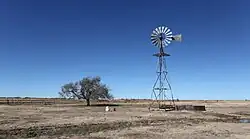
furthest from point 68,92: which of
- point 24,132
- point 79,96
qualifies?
point 24,132

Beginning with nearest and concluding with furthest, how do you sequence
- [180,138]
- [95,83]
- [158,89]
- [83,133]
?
[180,138]
[83,133]
[158,89]
[95,83]

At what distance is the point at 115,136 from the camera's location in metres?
20.6

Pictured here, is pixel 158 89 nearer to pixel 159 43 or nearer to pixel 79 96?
pixel 159 43

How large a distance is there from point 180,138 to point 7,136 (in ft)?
32.7

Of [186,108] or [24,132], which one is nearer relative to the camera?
[24,132]

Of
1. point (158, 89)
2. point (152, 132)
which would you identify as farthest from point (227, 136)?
point (158, 89)

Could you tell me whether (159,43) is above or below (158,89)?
above

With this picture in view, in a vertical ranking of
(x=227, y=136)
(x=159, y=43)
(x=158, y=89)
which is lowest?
(x=227, y=136)

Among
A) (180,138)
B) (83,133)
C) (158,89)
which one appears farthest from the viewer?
(158,89)

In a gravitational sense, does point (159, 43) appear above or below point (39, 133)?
above

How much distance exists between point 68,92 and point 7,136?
7009 cm

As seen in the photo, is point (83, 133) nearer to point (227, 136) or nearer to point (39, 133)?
point (39, 133)

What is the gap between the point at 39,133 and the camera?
854 inches

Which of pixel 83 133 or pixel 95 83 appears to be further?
pixel 95 83
